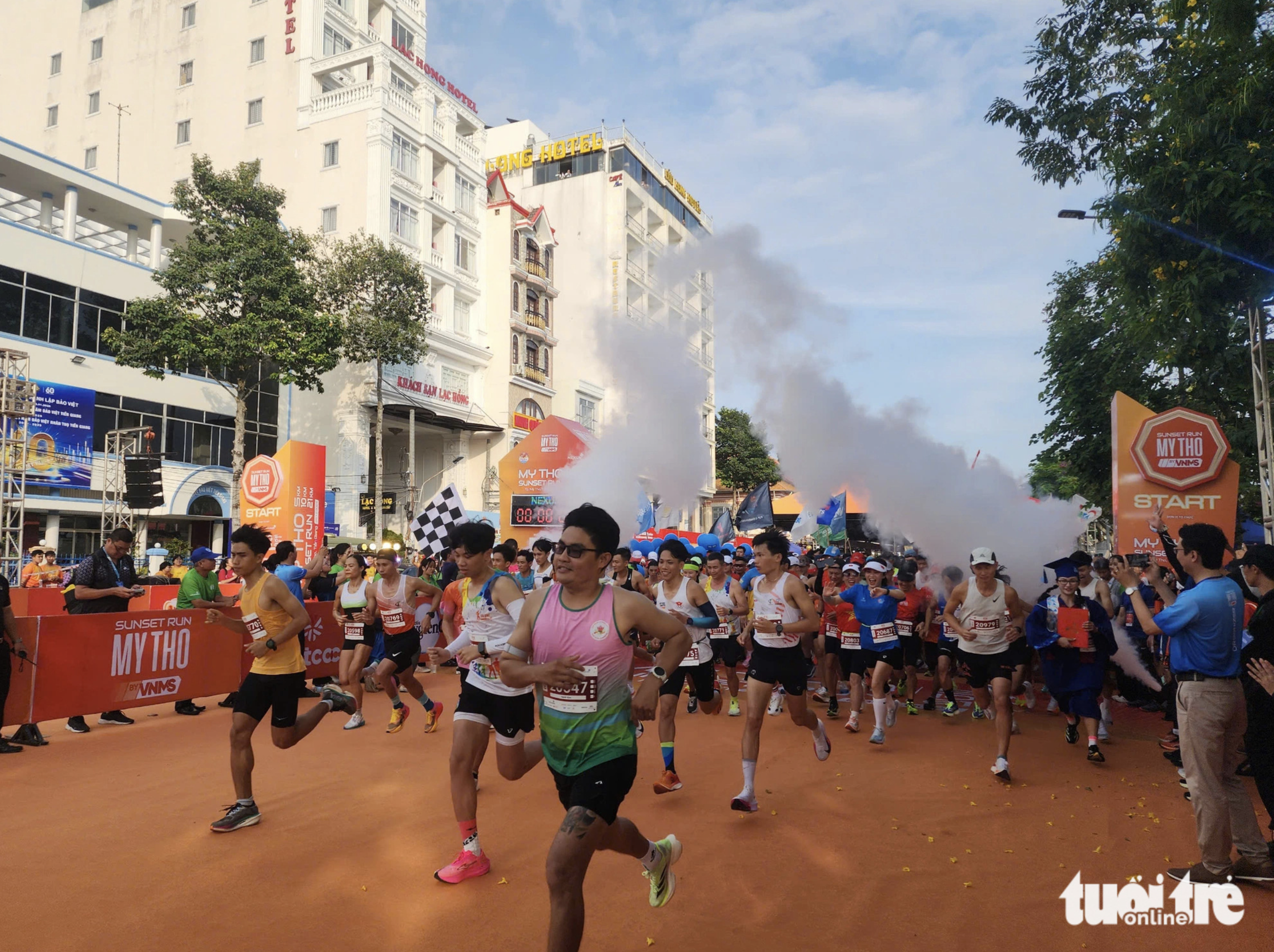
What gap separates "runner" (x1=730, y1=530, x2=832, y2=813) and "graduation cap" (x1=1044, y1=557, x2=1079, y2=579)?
3769 mm

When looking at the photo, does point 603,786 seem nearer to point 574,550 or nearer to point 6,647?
point 574,550

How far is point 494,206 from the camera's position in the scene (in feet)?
135

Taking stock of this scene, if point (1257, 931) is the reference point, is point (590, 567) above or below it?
above

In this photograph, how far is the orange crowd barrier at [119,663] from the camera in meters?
8.35

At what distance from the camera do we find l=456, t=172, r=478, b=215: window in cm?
3934

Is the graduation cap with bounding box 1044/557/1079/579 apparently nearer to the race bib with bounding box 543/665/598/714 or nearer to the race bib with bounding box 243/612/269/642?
the race bib with bounding box 543/665/598/714

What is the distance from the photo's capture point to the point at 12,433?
2147 cm

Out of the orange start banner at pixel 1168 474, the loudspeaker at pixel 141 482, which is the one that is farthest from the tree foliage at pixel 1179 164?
the loudspeaker at pixel 141 482

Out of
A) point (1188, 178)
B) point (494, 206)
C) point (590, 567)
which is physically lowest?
point (590, 567)

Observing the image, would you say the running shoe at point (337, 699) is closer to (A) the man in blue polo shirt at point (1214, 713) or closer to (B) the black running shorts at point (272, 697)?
(B) the black running shorts at point (272, 697)

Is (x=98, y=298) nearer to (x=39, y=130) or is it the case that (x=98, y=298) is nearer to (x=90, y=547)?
(x=90, y=547)

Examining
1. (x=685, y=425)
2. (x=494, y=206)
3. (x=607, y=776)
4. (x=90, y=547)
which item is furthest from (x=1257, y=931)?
(x=494, y=206)

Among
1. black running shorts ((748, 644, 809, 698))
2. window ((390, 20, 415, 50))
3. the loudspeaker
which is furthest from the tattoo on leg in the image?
window ((390, 20, 415, 50))

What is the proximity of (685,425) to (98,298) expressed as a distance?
20079 millimetres
